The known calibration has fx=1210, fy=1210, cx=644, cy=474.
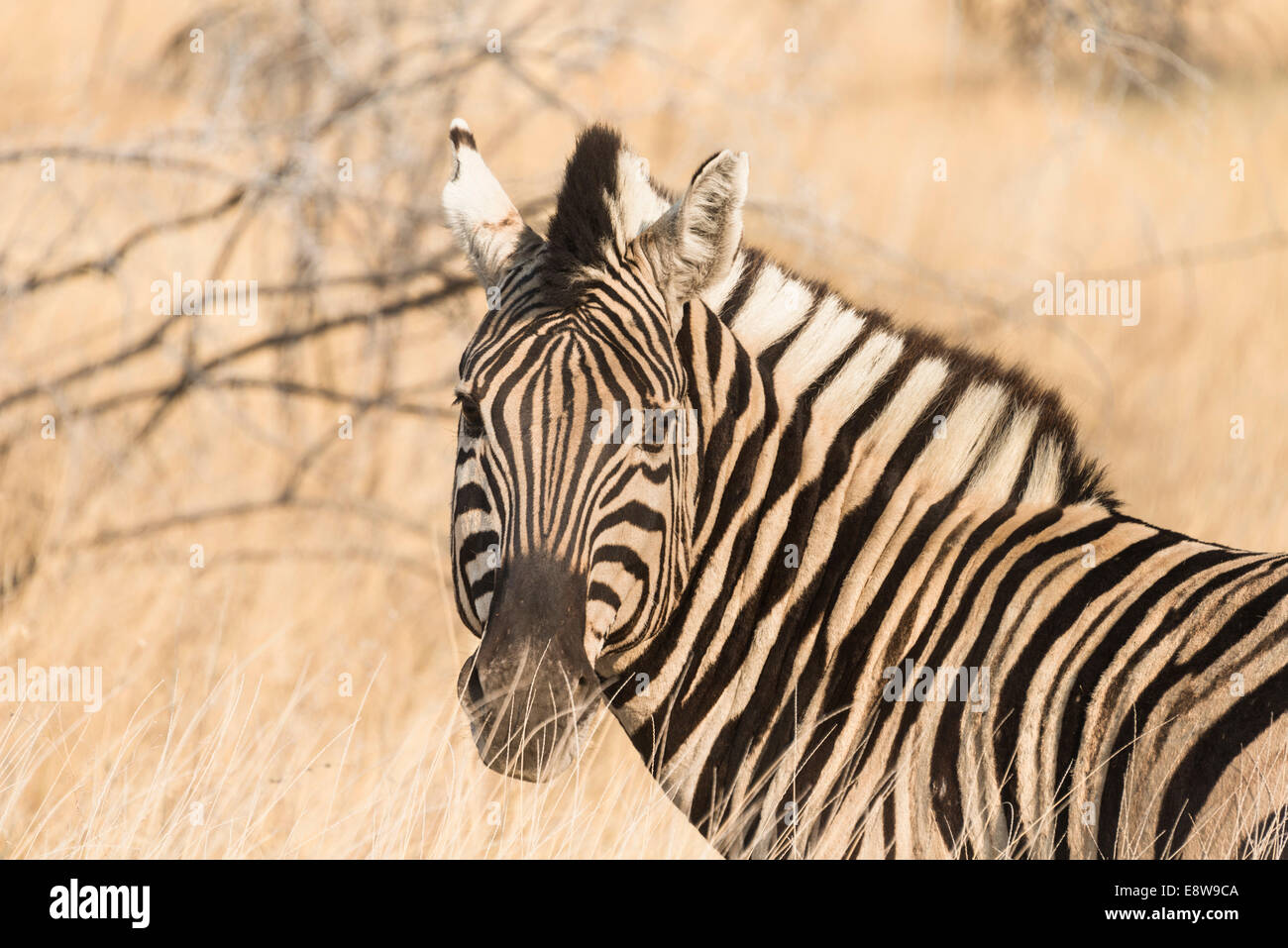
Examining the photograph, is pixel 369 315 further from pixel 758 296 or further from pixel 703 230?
pixel 703 230

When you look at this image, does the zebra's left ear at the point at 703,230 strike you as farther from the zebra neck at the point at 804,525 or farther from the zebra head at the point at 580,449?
the zebra neck at the point at 804,525

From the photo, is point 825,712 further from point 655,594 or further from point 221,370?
point 221,370

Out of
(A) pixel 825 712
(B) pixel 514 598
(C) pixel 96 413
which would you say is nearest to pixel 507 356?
(B) pixel 514 598

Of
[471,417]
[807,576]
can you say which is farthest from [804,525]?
[471,417]

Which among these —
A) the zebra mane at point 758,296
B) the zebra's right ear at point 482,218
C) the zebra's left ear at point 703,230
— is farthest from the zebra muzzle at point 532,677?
the zebra's right ear at point 482,218

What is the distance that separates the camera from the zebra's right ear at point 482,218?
3.76 metres

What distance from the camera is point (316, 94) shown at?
31.9 ft

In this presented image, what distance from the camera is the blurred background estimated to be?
6098 mm

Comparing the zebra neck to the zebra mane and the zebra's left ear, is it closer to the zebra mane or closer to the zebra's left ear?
the zebra mane

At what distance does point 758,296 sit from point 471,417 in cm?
103

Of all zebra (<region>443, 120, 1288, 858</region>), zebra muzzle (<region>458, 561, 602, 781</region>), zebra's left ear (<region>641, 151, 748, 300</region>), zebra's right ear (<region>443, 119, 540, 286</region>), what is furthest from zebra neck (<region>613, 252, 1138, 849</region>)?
zebra's right ear (<region>443, 119, 540, 286</region>)

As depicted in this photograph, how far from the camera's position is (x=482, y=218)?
3.81 metres

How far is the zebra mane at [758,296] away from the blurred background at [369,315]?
52.1 inches
